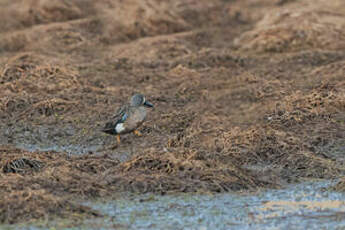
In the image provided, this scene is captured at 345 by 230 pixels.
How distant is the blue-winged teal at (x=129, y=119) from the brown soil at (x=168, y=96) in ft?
0.82

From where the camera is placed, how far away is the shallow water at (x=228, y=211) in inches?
261

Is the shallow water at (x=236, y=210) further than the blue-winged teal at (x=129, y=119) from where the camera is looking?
No

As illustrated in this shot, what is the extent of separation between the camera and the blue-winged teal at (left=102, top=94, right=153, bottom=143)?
980 cm

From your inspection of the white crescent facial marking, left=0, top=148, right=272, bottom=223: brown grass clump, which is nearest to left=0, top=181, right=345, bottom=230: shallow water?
left=0, top=148, right=272, bottom=223: brown grass clump

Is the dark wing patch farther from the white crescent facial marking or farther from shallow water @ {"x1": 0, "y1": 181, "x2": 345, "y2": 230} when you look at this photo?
shallow water @ {"x1": 0, "y1": 181, "x2": 345, "y2": 230}

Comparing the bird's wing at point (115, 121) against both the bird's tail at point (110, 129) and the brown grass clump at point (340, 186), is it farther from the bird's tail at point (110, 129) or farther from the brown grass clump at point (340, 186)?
the brown grass clump at point (340, 186)

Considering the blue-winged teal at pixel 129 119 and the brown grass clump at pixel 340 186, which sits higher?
the blue-winged teal at pixel 129 119

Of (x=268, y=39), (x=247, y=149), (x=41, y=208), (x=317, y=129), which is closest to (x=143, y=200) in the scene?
(x=41, y=208)

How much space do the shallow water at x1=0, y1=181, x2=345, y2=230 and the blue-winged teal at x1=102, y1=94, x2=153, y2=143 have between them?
2.41 metres

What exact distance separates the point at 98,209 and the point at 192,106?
471 centimetres

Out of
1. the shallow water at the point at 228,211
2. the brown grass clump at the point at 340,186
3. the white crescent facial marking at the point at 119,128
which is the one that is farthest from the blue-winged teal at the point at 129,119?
the brown grass clump at the point at 340,186

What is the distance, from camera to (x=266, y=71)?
13508mm

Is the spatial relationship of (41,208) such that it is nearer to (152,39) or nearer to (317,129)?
(317,129)

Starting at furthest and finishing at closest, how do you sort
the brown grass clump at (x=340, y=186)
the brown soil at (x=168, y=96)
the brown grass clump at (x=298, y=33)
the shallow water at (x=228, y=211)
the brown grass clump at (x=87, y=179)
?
the brown grass clump at (x=298, y=33) → the brown soil at (x=168, y=96) → the brown grass clump at (x=340, y=186) → the brown grass clump at (x=87, y=179) → the shallow water at (x=228, y=211)
